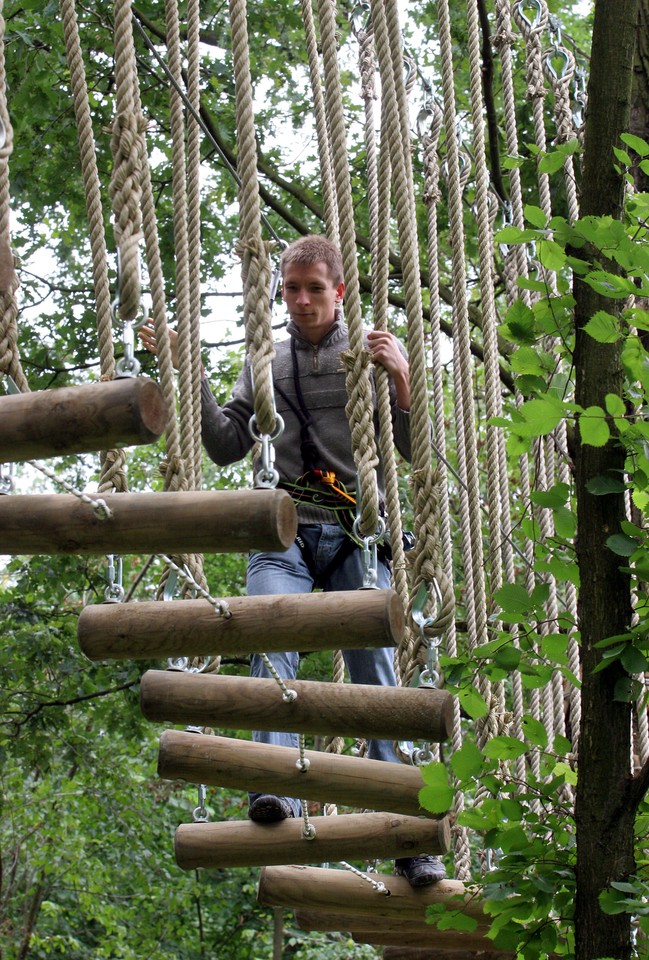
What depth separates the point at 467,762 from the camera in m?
2.11

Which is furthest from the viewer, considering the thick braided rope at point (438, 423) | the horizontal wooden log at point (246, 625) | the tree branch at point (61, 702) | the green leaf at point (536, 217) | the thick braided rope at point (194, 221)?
the tree branch at point (61, 702)

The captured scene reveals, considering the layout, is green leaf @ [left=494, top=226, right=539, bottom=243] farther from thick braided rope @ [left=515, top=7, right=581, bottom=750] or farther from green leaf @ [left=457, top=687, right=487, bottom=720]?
thick braided rope @ [left=515, top=7, right=581, bottom=750]

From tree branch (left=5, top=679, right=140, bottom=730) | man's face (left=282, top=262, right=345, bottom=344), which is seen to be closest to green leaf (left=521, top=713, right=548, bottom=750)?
man's face (left=282, top=262, right=345, bottom=344)

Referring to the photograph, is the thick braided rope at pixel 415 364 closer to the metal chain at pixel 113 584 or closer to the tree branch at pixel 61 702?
the metal chain at pixel 113 584

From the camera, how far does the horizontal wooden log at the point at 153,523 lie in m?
1.80

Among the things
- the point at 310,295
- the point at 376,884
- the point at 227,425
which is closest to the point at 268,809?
the point at 376,884

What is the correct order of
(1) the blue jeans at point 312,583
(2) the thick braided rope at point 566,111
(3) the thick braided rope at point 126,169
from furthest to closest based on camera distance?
(2) the thick braided rope at point 566,111
(1) the blue jeans at point 312,583
(3) the thick braided rope at point 126,169

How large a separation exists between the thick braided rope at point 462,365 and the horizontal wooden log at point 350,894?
0.60 m

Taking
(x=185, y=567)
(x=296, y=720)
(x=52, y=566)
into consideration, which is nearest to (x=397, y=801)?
(x=296, y=720)

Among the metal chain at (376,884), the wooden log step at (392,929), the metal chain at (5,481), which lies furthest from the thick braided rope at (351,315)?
the wooden log step at (392,929)

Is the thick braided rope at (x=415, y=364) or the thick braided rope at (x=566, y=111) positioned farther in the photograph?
the thick braided rope at (x=566, y=111)

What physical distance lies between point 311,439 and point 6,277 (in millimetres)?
1169

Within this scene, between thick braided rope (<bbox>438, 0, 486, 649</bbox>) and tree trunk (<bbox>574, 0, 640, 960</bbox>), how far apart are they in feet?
2.29

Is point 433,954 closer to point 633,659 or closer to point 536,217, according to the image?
point 633,659
